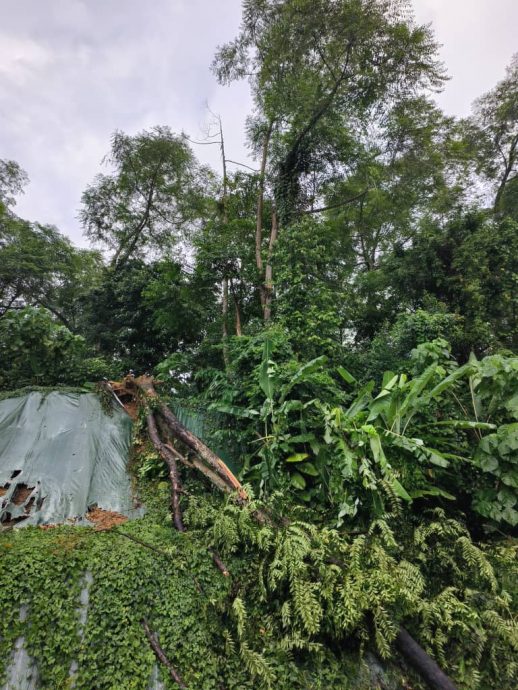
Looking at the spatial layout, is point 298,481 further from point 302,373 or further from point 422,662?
point 422,662

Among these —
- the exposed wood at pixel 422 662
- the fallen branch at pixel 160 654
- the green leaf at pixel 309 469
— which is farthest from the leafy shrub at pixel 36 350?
the exposed wood at pixel 422 662

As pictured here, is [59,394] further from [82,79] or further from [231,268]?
[82,79]

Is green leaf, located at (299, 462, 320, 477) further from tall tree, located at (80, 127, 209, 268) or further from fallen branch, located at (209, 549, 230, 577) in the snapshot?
tall tree, located at (80, 127, 209, 268)

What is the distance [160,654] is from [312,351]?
4417mm

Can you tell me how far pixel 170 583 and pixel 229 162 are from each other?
957cm

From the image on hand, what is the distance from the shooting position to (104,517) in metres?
3.26

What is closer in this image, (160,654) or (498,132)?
(160,654)

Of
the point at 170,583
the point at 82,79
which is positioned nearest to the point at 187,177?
the point at 82,79

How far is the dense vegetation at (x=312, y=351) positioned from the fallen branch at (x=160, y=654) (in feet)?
0.17

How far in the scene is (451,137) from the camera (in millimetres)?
9766

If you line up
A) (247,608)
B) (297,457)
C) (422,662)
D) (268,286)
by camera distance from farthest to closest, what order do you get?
1. (268,286)
2. (297,457)
3. (247,608)
4. (422,662)

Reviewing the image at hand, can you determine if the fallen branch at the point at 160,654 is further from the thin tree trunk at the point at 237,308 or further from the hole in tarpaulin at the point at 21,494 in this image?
the thin tree trunk at the point at 237,308

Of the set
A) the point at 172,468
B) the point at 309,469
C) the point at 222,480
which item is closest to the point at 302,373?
the point at 309,469

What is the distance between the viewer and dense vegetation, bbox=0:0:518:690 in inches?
85.3
